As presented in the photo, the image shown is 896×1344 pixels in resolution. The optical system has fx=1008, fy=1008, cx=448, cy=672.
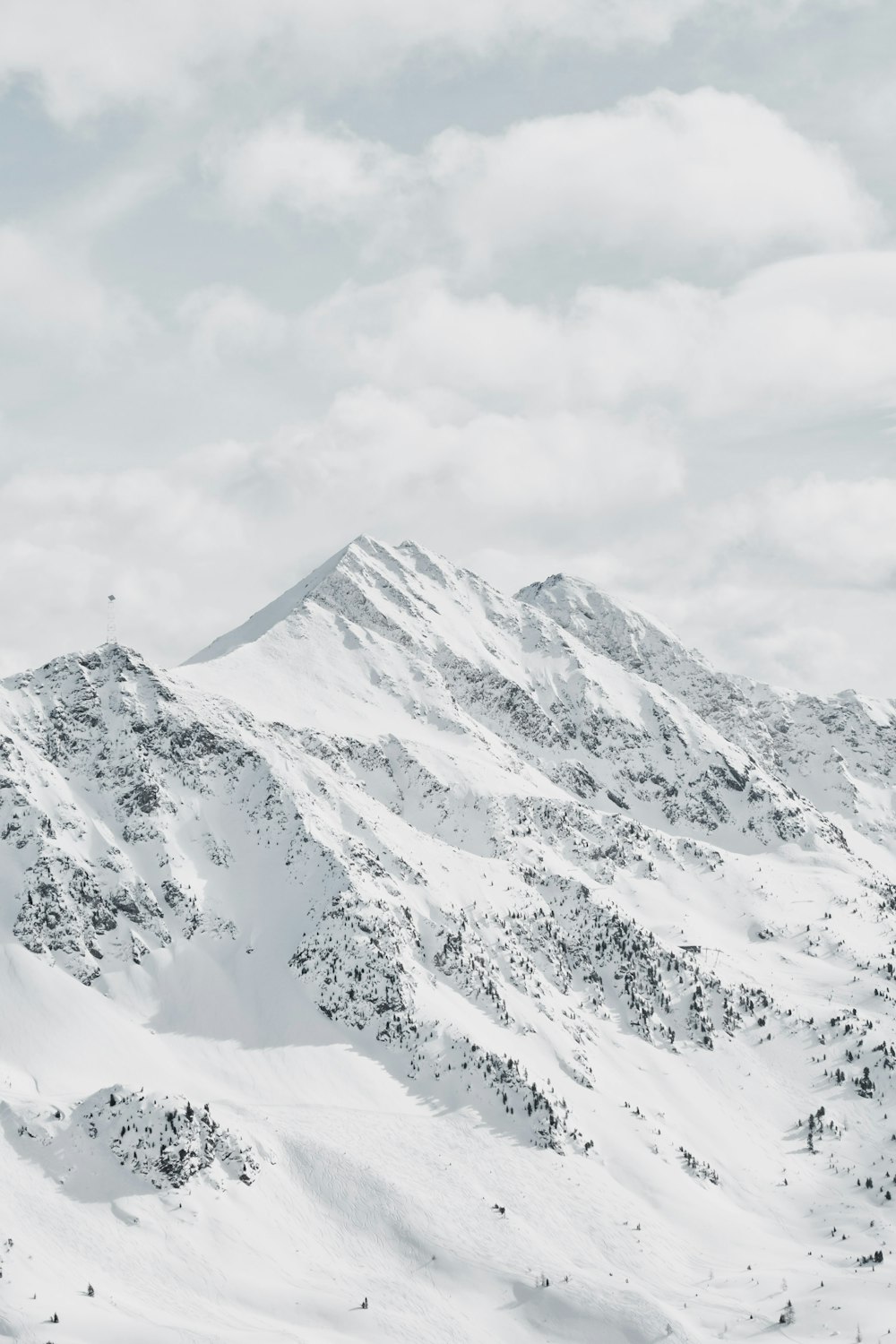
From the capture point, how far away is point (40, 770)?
498ft

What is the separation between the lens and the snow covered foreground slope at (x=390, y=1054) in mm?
93375

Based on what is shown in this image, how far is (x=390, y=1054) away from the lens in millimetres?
127250

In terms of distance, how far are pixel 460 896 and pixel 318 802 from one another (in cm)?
2737

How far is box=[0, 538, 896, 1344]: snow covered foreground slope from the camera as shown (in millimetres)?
93375

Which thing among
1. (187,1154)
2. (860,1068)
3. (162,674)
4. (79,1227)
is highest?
(162,674)

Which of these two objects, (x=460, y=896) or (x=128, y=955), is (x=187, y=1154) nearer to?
(x=128, y=955)

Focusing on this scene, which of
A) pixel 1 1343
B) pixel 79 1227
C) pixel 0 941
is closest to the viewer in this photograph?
pixel 1 1343

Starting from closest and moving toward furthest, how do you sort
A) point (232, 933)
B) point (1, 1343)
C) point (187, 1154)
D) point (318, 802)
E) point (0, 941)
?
point (1, 1343) → point (187, 1154) → point (0, 941) → point (232, 933) → point (318, 802)

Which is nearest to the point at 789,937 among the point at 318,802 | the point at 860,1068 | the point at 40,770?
the point at 860,1068

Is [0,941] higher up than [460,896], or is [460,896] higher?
[460,896]

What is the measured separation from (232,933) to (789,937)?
102m

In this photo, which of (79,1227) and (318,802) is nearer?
(79,1227)

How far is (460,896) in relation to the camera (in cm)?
15762

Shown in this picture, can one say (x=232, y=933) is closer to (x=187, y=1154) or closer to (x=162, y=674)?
(x=187, y=1154)
